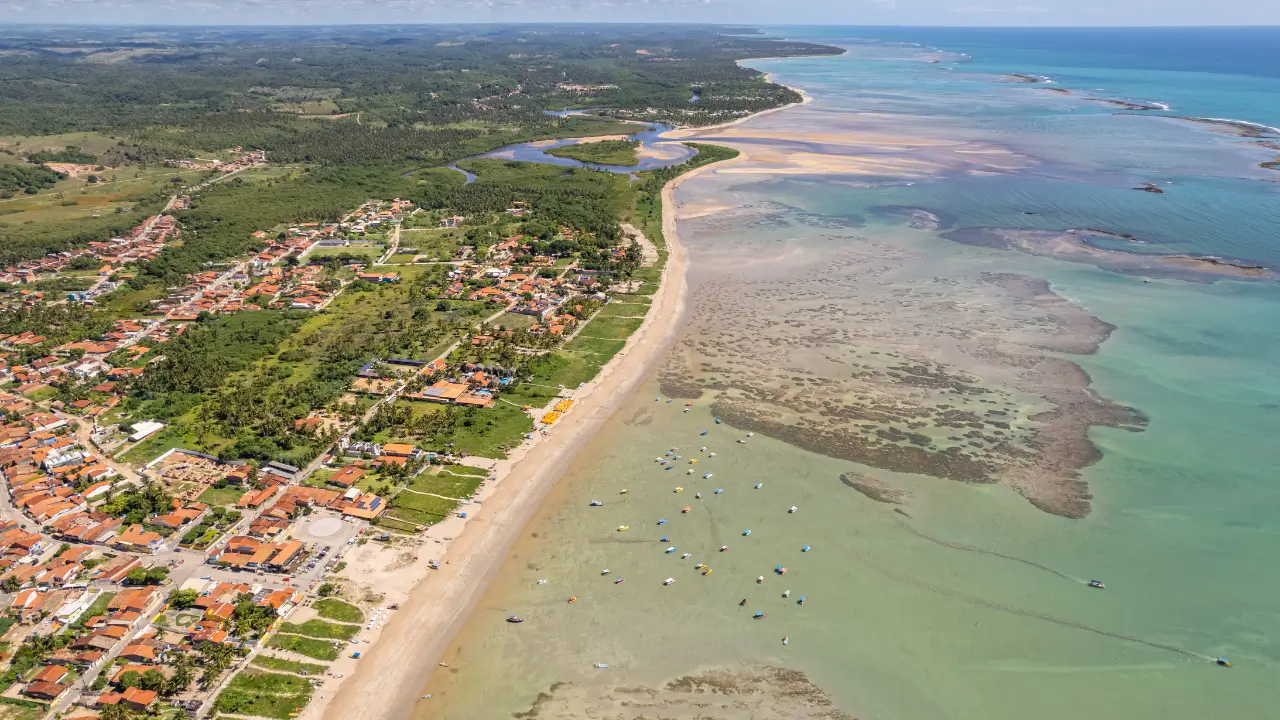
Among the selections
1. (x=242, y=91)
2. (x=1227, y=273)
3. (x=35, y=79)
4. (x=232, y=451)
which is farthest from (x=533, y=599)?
(x=35, y=79)

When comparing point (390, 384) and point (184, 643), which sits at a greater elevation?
point (390, 384)

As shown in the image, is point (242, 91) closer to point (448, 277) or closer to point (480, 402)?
point (448, 277)

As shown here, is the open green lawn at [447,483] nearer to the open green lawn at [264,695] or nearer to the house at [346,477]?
the house at [346,477]

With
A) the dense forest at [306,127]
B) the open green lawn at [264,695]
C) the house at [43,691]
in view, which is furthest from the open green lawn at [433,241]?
the house at [43,691]

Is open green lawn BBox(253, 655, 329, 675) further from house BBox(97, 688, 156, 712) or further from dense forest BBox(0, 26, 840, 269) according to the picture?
dense forest BBox(0, 26, 840, 269)

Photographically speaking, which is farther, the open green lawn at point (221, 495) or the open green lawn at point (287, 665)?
the open green lawn at point (221, 495)

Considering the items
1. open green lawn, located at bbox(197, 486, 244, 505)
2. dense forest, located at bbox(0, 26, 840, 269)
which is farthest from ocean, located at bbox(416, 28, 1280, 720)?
dense forest, located at bbox(0, 26, 840, 269)

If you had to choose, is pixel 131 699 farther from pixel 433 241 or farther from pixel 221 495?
pixel 433 241
